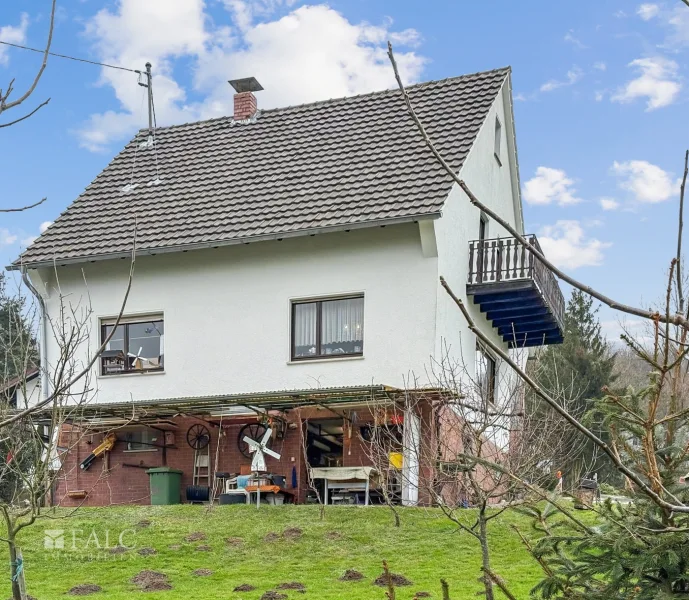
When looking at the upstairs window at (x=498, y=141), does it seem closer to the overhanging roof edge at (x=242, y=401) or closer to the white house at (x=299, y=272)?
the white house at (x=299, y=272)

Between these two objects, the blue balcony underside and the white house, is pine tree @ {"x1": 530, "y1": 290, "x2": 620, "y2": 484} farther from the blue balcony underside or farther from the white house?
the white house

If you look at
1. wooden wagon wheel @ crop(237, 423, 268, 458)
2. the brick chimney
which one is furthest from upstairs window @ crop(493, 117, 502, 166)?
wooden wagon wheel @ crop(237, 423, 268, 458)

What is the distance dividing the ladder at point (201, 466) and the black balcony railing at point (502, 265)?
6560 mm

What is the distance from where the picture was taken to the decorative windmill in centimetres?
1983

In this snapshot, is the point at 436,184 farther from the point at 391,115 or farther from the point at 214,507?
the point at 214,507

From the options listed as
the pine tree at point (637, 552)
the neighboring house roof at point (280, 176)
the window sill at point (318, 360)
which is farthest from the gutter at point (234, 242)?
the pine tree at point (637, 552)

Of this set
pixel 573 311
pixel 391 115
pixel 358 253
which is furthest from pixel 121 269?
pixel 573 311

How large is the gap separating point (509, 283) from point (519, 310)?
5.89ft

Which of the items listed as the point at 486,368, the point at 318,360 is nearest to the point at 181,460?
the point at 318,360

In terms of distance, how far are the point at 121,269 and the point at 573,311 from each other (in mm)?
19206

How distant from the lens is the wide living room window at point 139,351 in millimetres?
22219

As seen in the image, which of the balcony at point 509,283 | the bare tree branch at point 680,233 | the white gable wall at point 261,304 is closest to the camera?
the bare tree branch at point 680,233

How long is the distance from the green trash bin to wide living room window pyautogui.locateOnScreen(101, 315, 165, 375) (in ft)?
7.14

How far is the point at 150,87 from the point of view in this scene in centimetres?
2597
